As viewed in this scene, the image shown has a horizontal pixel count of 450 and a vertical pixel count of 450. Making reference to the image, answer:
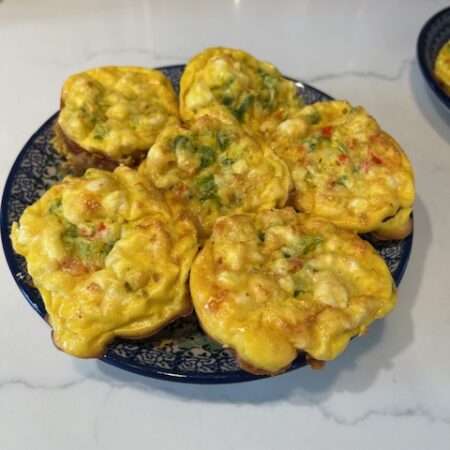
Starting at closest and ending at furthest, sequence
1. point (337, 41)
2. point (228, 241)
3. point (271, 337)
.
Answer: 1. point (271, 337)
2. point (228, 241)
3. point (337, 41)

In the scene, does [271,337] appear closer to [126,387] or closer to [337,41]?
[126,387]

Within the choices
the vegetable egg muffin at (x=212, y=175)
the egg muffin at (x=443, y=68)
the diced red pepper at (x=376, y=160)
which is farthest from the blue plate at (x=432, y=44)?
the vegetable egg muffin at (x=212, y=175)

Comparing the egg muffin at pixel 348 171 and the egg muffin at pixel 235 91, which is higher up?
the egg muffin at pixel 235 91

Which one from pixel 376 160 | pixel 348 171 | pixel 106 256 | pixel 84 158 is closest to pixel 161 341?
pixel 106 256

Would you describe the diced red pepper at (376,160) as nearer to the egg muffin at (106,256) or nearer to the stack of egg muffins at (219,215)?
the stack of egg muffins at (219,215)

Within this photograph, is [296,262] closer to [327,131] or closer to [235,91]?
[327,131]

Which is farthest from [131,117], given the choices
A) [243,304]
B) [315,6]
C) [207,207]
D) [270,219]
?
[315,6]

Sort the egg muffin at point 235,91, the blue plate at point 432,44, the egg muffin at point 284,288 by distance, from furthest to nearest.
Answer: the blue plate at point 432,44
the egg muffin at point 235,91
the egg muffin at point 284,288
